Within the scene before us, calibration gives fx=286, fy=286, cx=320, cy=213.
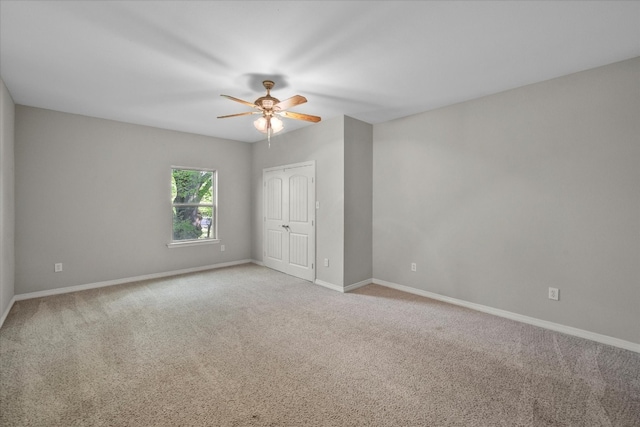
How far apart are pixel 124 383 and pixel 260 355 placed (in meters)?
0.99

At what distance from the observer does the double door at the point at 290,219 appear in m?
4.79

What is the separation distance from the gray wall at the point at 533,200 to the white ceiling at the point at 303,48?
330 millimetres

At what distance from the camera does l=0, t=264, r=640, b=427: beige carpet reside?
180 cm

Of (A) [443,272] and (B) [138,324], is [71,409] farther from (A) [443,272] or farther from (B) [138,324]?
(A) [443,272]

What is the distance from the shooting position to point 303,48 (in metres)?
2.44

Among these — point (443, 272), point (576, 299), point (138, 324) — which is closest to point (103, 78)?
point (138, 324)

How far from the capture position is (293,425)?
67.2 inches

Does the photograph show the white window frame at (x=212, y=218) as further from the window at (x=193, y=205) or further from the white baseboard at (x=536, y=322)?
the white baseboard at (x=536, y=322)

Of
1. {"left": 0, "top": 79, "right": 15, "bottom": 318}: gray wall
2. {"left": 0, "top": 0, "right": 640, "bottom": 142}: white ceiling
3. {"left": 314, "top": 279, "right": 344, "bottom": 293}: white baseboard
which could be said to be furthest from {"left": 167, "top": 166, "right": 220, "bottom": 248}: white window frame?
{"left": 314, "top": 279, "right": 344, "bottom": 293}: white baseboard

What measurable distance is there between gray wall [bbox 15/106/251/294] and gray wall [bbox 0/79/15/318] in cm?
19

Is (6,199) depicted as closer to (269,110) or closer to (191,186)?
(191,186)

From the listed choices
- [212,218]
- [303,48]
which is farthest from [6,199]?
[303,48]

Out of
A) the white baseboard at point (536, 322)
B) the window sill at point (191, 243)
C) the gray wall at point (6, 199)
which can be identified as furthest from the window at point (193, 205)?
the white baseboard at point (536, 322)

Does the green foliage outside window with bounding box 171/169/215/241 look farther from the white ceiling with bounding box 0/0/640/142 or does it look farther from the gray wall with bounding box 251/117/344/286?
the white ceiling with bounding box 0/0/640/142
